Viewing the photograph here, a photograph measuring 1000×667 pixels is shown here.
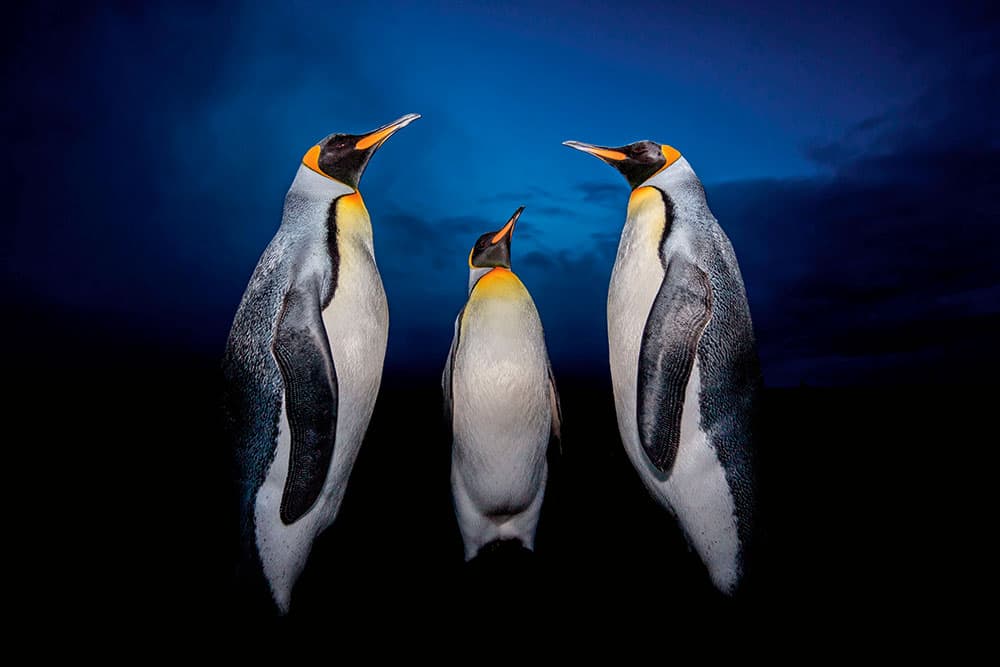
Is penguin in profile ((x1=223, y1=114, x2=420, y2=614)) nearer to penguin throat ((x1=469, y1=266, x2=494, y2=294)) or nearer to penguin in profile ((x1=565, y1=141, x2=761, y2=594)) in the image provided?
penguin throat ((x1=469, y1=266, x2=494, y2=294))

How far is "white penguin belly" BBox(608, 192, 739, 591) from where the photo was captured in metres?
1.15

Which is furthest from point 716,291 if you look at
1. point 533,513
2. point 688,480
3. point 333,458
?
point 333,458

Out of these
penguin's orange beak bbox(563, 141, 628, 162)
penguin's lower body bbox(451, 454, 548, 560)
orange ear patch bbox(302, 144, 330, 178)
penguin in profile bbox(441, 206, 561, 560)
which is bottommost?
penguin's lower body bbox(451, 454, 548, 560)

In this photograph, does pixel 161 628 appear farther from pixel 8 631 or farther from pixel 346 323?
pixel 346 323

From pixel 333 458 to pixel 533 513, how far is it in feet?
2.63

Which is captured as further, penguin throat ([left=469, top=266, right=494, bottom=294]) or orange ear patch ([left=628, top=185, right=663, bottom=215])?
penguin throat ([left=469, top=266, right=494, bottom=294])

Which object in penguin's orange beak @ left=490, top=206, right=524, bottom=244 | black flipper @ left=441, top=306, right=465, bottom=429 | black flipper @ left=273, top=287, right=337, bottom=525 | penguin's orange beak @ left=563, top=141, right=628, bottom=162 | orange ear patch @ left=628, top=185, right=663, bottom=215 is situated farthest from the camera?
penguin's orange beak @ left=490, top=206, right=524, bottom=244

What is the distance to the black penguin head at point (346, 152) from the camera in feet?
4.78

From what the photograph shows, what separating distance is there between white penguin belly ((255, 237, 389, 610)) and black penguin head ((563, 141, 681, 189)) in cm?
89

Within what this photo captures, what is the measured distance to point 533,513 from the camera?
5.29ft

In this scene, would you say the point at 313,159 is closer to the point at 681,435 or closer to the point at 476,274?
the point at 476,274

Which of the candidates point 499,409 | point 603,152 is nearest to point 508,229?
point 603,152

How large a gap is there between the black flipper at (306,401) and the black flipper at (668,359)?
0.80 meters

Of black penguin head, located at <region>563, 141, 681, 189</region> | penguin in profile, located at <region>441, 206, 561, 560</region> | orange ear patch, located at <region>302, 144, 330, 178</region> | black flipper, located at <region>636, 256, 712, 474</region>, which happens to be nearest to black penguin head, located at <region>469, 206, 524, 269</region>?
penguin in profile, located at <region>441, 206, 561, 560</region>
